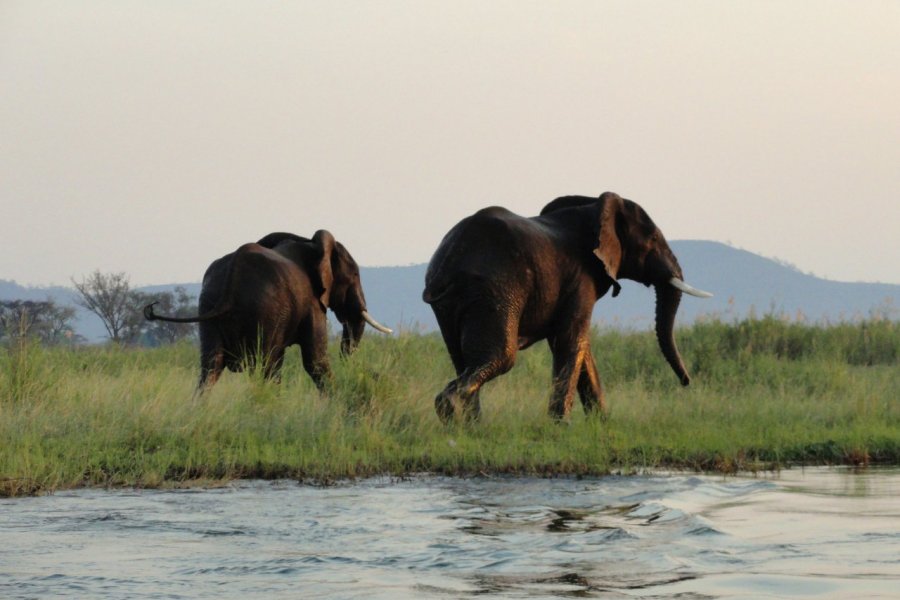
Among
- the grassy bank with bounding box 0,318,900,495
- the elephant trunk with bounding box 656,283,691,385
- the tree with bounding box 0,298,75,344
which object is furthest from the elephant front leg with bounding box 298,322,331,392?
the tree with bounding box 0,298,75,344

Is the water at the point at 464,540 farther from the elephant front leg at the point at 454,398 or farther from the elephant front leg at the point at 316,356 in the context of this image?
the elephant front leg at the point at 316,356

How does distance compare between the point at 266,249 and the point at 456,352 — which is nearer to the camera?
the point at 456,352

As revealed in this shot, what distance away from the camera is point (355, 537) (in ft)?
25.9

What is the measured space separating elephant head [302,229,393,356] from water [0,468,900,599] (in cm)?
408

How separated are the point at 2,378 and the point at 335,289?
11.4 feet

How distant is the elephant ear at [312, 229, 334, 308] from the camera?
554 inches

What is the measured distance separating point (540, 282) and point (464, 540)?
516 centimetres

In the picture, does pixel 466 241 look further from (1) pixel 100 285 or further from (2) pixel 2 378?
(1) pixel 100 285

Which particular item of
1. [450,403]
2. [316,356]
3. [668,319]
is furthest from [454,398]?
[668,319]

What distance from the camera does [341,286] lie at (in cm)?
1516

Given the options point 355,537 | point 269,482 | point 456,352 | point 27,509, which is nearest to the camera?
point 355,537

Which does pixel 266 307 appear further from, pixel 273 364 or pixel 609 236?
pixel 609 236

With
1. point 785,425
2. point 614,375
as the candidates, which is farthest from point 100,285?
point 785,425

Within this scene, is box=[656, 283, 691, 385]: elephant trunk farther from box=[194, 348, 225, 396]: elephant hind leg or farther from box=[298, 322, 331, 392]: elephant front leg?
box=[194, 348, 225, 396]: elephant hind leg
